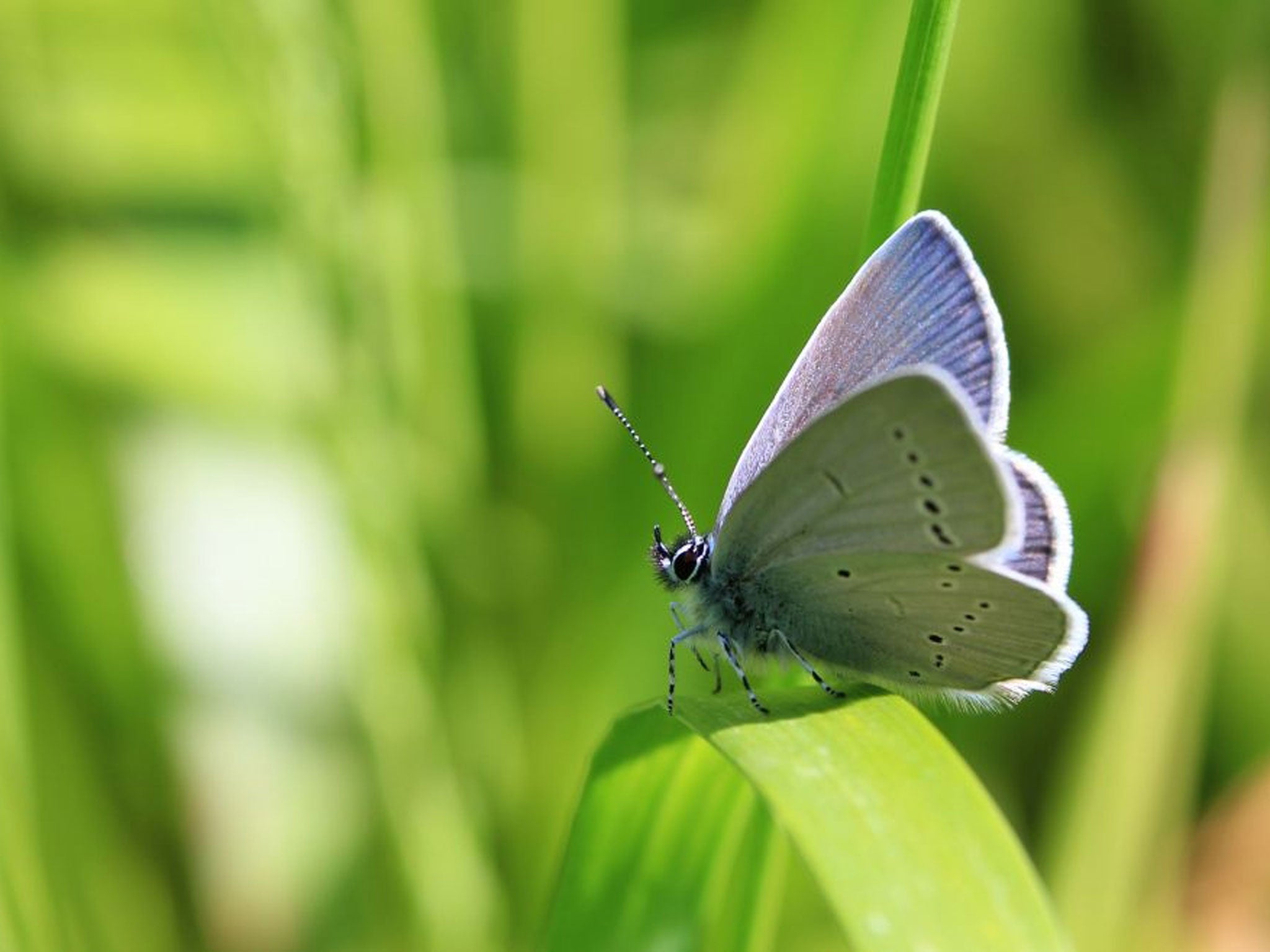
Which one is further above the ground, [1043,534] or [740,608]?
[1043,534]

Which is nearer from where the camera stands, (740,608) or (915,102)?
(915,102)

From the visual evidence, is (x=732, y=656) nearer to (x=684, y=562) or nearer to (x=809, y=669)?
(x=684, y=562)

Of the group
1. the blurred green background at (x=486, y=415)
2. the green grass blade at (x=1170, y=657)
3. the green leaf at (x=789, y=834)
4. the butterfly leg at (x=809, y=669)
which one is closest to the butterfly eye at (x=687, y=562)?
the butterfly leg at (x=809, y=669)

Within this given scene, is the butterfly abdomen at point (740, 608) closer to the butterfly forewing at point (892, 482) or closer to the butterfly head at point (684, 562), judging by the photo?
the butterfly head at point (684, 562)

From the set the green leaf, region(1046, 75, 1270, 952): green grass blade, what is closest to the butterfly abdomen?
the green leaf

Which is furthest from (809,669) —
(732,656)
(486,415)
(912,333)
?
(486,415)

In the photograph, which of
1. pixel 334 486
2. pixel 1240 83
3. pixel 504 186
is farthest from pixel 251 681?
pixel 1240 83

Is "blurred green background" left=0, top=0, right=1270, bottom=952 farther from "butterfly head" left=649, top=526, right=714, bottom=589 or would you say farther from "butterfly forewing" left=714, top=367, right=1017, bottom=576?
"butterfly forewing" left=714, top=367, right=1017, bottom=576
